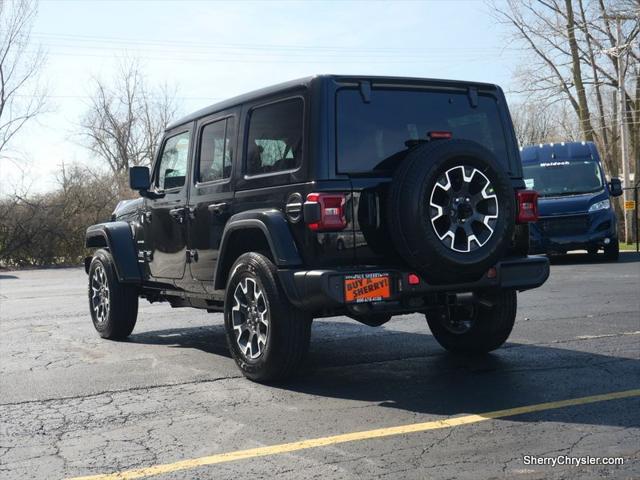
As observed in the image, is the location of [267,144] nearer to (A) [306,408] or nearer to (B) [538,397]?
(A) [306,408]

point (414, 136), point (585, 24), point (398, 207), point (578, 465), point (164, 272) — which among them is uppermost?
point (585, 24)

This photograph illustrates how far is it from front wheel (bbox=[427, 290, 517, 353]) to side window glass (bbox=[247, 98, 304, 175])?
1.66 metres

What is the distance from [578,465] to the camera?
378 centimetres

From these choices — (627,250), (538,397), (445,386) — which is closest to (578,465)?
(538,397)

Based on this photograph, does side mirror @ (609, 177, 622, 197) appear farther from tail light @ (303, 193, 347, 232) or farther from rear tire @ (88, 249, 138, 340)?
tail light @ (303, 193, 347, 232)

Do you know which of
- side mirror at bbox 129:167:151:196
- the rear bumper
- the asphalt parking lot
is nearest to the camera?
the asphalt parking lot

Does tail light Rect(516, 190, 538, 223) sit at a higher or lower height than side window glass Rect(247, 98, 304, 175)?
lower

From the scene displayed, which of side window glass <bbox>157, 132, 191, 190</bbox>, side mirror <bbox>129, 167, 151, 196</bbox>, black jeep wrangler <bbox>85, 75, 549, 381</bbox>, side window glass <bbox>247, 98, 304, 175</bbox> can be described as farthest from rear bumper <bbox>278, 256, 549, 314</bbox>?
side mirror <bbox>129, 167, 151, 196</bbox>

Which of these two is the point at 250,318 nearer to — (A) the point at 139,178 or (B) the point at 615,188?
(A) the point at 139,178

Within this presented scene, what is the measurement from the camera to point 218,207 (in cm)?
636

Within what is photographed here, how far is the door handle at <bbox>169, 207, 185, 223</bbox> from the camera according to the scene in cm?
707

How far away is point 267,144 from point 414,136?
1094mm
